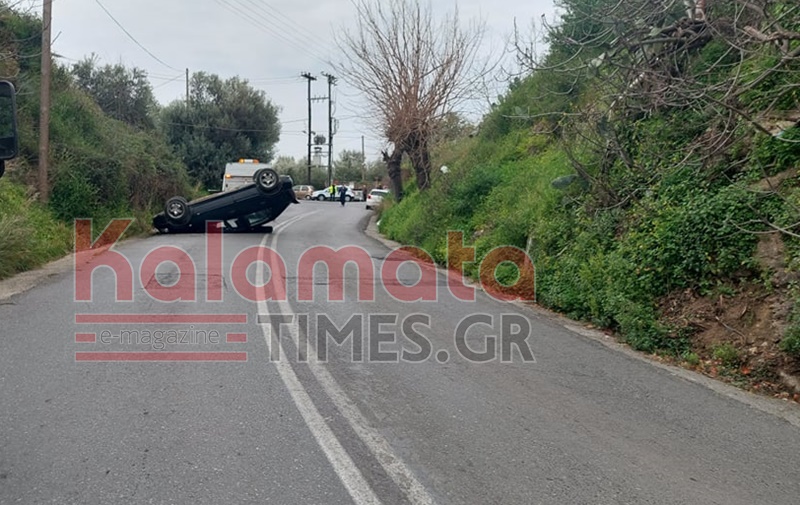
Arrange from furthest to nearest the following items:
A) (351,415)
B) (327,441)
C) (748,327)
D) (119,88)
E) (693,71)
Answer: (119,88), (693,71), (748,327), (351,415), (327,441)

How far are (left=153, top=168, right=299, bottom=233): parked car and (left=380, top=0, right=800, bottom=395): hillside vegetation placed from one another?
29.6 ft

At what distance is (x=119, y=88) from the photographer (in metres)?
40.9

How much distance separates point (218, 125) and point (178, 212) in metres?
27.9

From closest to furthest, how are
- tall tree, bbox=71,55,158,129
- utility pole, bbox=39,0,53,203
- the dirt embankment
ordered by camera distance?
the dirt embankment, utility pole, bbox=39,0,53,203, tall tree, bbox=71,55,158,129

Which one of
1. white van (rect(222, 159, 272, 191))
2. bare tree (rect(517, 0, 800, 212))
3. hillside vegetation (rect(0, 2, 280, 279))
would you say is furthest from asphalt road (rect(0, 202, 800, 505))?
white van (rect(222, 159, 272, 191))

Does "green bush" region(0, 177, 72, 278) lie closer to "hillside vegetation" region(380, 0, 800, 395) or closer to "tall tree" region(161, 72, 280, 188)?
"hillside vegetation" region(380, 0, 800, 395)

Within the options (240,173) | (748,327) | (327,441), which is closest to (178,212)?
(240,173)

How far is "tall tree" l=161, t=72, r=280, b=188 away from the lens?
4547 centimetres

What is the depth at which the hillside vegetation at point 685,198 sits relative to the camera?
287 inches

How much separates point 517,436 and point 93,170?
20328 millimetres

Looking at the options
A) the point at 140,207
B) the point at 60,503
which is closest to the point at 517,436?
the point at 60,503

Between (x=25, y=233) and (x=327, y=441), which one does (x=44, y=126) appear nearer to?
(x=25, y=233)

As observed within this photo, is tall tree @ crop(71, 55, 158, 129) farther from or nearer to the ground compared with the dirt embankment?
farther from the ground

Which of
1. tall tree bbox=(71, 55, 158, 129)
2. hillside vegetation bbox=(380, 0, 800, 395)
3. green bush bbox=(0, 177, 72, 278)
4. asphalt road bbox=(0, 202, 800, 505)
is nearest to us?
asphalt road bbox=(0, 202, 800, 505)
